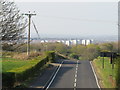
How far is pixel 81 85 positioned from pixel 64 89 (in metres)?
2.22

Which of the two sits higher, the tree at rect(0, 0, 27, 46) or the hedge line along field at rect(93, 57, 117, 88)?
the tree at rect(0, 0, 27, 46)

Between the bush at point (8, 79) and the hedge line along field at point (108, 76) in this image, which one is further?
the hedge line along field at point (108, 76)

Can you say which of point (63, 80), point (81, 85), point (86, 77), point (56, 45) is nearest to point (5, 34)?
point (81, 85)

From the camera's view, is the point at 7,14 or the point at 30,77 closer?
the point at 7,14

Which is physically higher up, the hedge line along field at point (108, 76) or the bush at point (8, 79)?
the bush at point (8, 79)

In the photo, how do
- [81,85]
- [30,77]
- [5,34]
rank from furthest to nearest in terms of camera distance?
[30,77] < [81,85] < [5,34]

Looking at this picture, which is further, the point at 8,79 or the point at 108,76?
the point at 108,76

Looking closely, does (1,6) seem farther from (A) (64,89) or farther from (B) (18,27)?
(A) (64,89)

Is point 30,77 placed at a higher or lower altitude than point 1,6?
lower

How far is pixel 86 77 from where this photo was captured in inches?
1005

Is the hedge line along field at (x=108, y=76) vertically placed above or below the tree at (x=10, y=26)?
below

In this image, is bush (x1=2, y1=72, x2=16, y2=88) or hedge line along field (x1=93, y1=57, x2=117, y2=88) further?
hedge line along field (x1=93, y1=57, x2=117, y2=88)

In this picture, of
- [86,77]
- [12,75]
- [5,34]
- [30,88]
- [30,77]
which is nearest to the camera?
[5,34]

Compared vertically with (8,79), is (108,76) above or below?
below
